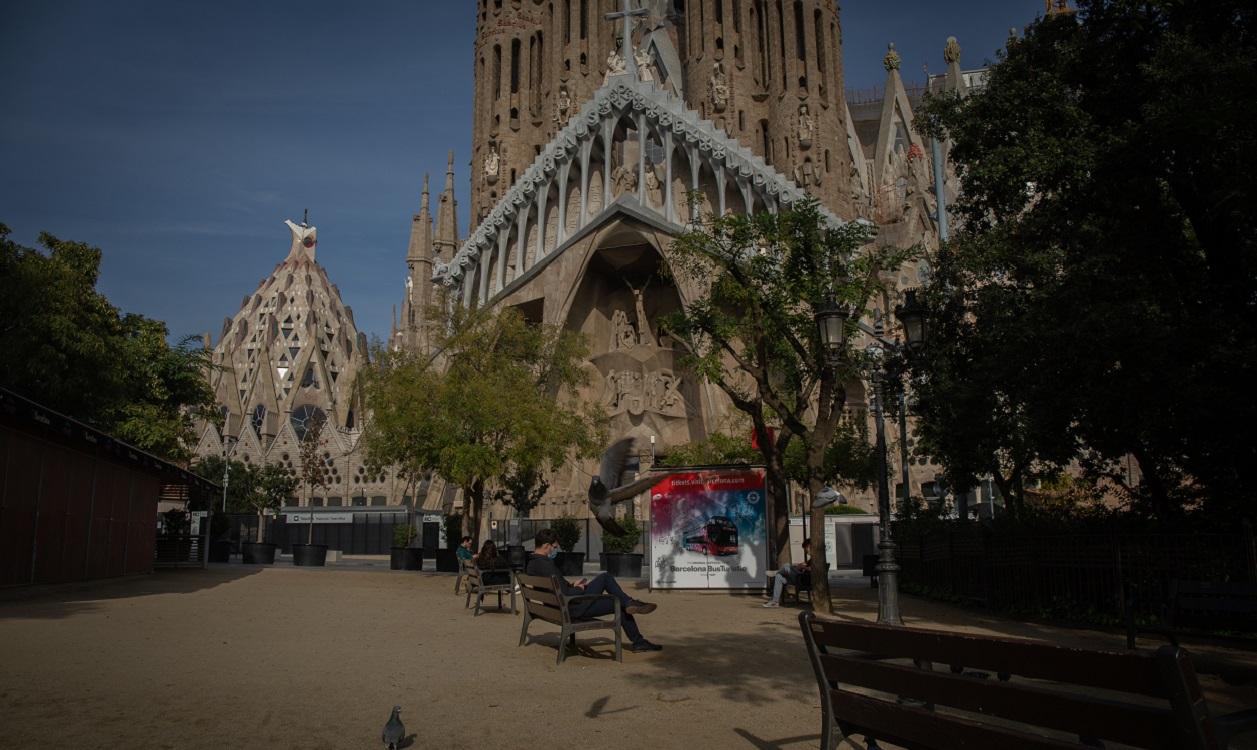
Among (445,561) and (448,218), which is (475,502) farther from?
(448,218)

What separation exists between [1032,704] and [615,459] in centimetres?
3761

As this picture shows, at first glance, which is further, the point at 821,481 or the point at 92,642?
the point at 821,481

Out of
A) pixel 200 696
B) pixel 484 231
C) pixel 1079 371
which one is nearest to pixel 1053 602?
pixel 1079 371

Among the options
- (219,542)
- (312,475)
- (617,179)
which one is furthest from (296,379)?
(219,542)

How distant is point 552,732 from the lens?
18.2ft

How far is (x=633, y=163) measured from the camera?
4262cm

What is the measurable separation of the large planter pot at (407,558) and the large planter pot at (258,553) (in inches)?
205

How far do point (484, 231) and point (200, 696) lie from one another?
39843 mm

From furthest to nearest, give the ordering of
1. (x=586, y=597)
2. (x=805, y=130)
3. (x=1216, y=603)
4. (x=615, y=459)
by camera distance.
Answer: (x=805, y=130) < (x=615, y=459) < (x=586, y=597) < (x=1216, y=603)

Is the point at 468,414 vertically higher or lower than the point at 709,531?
higher

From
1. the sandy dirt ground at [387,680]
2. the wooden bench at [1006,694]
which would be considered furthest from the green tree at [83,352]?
the wooden bench at [1006,694]

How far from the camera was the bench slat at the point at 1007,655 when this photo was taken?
279cm

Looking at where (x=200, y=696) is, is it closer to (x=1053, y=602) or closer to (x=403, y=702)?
(x=403, y=702)

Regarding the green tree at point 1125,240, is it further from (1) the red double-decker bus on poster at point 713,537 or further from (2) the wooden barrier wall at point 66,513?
(2) the wooden barrier wall at point 66,513
